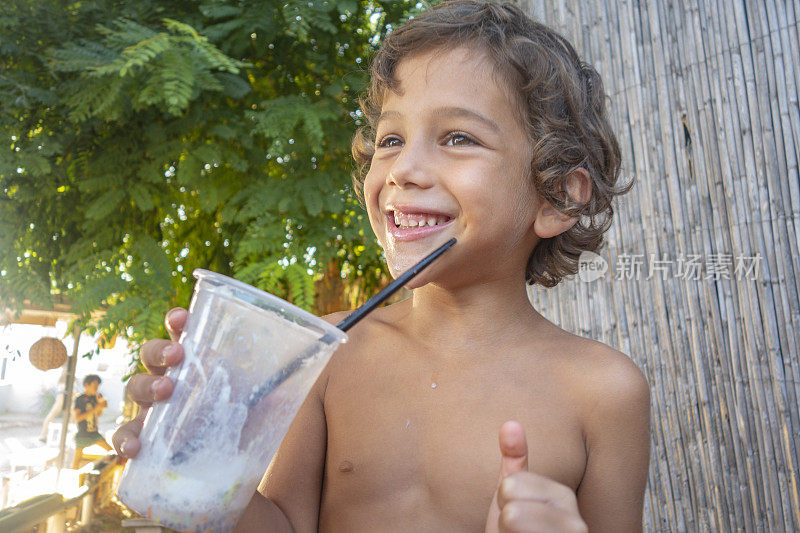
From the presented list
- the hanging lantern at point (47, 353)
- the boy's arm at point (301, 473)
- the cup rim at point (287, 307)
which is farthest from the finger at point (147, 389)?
the hanging lantern at point (47, 353)

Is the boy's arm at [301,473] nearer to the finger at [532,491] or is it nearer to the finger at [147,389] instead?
the finger at [147,389]

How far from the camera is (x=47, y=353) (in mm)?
3648

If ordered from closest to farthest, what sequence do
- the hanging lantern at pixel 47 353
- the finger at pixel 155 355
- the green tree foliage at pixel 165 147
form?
the finger at pixel 155 355 → the green tree foliage at pixel 165 147 → the hanging lantern at pixel 47 353

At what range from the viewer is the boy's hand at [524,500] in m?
0.76

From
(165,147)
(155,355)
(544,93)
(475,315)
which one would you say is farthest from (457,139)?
(165,147)

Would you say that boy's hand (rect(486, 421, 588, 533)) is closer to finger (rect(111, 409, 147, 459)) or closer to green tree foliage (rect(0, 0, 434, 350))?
finger (rect(111, 409, 147, 459))

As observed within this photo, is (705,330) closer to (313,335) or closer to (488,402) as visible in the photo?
(488,402)

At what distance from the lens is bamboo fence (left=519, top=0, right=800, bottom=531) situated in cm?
192

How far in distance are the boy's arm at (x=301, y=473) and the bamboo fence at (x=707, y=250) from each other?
135 cm

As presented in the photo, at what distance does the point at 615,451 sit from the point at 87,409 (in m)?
4.84

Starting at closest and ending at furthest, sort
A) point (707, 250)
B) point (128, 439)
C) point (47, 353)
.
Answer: point (128, 439) → point (707, 250) → point (47, 353)

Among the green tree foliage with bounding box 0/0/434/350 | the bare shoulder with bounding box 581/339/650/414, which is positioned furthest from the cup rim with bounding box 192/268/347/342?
the green tree foliage with bounding box 0/0/434/350

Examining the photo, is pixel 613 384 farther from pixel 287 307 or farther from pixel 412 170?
pixel 287 307

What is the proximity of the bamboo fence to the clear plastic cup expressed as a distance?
1.63 meters
